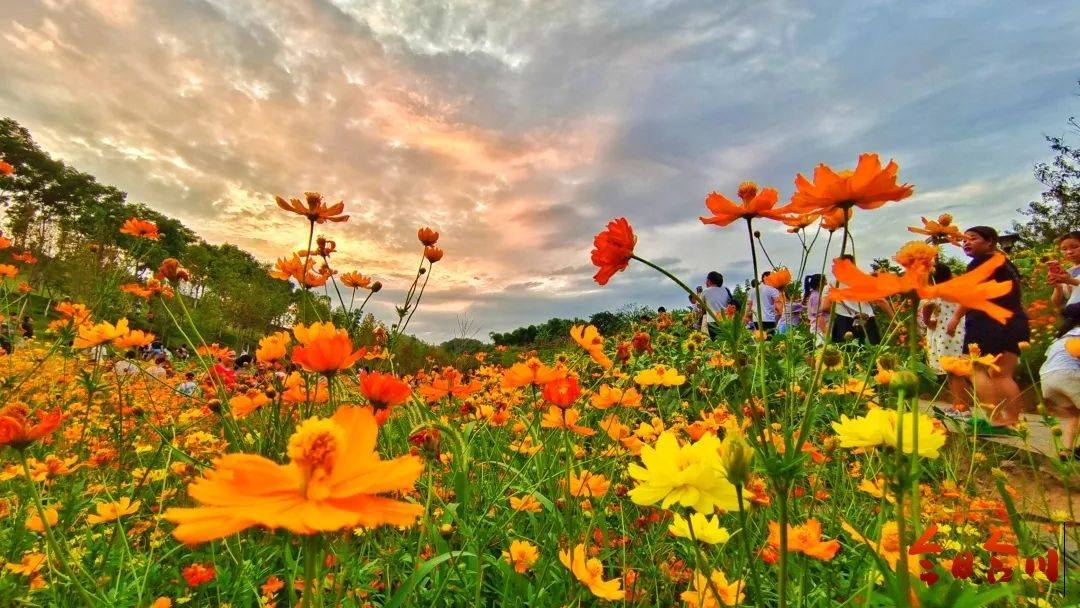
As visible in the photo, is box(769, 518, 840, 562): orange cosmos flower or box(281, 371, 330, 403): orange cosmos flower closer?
box(769, 518, 840, 562): orange cosmos flower

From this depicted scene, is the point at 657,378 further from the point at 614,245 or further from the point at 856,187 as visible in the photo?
the point at 856,187

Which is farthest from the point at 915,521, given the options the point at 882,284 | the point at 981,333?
the point at 981,333

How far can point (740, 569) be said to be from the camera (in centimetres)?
107

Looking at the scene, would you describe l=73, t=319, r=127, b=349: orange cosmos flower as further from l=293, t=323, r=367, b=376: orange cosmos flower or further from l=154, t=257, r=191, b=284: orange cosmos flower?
l=293, t=323, r=367, b=376: orange cosmos flower

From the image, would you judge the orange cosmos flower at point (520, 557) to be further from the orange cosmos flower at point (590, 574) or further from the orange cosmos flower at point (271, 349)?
the orange cosmos flower at point (271, 349)

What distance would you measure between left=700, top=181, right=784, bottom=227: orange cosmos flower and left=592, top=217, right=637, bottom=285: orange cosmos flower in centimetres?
16

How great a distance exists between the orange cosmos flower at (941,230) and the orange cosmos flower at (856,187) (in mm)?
662

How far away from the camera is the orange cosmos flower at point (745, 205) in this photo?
0.93m

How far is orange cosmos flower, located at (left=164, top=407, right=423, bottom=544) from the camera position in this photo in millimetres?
445

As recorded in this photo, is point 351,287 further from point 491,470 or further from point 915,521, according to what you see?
point 915,521

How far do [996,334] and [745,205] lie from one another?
3.95 metres

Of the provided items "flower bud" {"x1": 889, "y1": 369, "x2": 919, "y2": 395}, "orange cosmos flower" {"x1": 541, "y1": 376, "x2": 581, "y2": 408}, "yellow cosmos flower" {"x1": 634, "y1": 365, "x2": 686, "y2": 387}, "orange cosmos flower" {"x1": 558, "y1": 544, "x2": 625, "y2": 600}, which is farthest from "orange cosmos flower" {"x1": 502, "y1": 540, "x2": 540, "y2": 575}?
"flower bud" {"x1": 889, "y1": 369, "x2": 919, "y2": 395}

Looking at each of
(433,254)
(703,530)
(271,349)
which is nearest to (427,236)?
(433,254)

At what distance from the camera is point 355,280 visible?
2.11m
